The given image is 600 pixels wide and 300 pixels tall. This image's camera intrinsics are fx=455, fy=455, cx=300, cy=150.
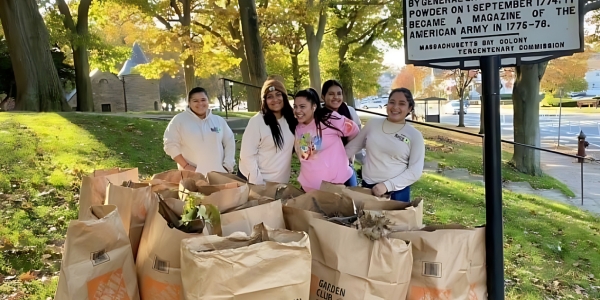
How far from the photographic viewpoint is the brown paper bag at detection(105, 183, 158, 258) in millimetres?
2396

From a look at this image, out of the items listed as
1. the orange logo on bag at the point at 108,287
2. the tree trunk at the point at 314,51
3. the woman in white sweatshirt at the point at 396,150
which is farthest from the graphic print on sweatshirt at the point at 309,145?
the tree trunk at the point at 314,51

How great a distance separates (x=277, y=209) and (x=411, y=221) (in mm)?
686

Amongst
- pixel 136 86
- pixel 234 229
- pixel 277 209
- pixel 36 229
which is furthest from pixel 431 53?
pixel 136 86

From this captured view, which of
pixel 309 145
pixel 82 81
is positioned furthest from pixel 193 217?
pixel 82 81

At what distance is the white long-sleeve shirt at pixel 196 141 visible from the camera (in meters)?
4.00

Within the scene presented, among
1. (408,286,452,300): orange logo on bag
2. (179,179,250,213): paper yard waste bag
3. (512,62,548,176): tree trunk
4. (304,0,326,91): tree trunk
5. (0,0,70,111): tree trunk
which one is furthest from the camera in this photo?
(304,0,326,91): tree trunk

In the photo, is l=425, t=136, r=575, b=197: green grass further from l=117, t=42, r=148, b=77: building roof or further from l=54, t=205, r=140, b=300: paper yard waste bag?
l=117, t=42, r=148, b=77: building roof

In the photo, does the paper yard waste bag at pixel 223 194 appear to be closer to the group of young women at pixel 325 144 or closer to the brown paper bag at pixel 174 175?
the brown paper bag at pixel 174 175

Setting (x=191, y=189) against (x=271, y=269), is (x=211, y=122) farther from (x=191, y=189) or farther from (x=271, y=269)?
(x=271, y=269)

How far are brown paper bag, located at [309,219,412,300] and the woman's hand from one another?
851mm

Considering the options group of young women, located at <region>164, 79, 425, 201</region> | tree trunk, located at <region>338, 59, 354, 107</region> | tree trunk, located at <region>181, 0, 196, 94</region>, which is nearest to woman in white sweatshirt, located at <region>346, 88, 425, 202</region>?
group of young women, located at <region>164, 79, 425, 201</region>

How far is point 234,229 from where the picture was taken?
2246 mm

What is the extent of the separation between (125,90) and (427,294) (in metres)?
41.2

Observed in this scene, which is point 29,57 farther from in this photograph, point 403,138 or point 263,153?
point 403,138
